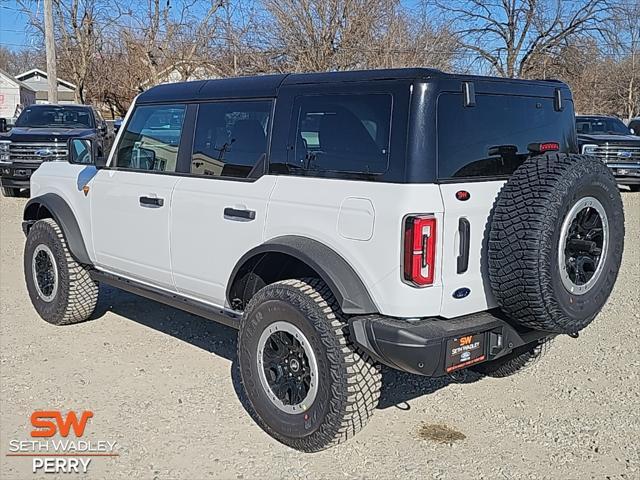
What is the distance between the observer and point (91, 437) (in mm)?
4070

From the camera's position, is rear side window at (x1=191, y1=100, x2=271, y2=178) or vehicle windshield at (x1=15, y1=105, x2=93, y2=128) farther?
vehicle windshield at (x1=15, y1=105, x2=93, y2=128)

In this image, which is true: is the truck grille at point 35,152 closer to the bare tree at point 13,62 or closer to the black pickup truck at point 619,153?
the black pickup truck at point 619,153

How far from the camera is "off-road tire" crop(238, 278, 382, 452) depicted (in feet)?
11.9

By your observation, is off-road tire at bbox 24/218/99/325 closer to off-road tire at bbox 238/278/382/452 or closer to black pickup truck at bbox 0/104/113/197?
off-road tire at bbox 238/278/382/452

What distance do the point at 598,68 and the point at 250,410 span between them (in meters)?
34.2

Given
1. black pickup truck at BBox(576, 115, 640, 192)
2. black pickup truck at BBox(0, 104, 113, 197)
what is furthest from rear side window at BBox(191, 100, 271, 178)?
black pickup truck at BBox(576, 115, 640, 192)

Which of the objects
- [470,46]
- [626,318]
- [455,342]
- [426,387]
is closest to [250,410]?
[426,387]

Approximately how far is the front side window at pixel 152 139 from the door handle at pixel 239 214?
0.73 m

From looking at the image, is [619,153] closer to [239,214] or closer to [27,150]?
[27,150]

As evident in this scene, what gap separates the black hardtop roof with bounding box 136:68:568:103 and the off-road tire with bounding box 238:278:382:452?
3.60 feet

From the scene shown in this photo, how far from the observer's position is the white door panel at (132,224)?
4.77m

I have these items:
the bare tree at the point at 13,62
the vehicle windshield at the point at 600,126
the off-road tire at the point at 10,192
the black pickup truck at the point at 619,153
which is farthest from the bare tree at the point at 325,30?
the bare tree at the point at 13,62

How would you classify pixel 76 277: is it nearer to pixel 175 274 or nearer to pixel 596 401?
pixel 175 274

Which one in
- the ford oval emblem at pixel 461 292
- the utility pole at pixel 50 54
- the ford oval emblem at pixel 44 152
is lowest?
the ford oval emblem at pixel 461 292
